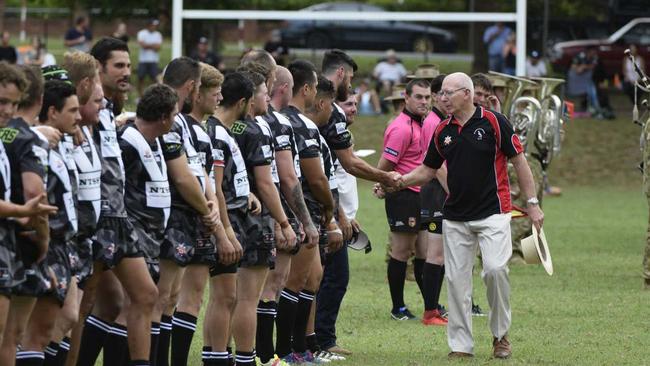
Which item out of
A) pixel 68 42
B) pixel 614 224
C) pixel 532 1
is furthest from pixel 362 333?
pixel 532 1

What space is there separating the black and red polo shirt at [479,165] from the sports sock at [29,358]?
3.71 meters

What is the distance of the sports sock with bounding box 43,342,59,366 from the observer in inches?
280

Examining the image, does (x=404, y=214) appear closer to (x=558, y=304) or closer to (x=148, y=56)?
(x=558, y=304)

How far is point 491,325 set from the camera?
9.61 m

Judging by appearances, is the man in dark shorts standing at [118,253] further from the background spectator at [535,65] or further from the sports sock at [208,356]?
the background spectator at [535,65]

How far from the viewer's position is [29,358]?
681 cm

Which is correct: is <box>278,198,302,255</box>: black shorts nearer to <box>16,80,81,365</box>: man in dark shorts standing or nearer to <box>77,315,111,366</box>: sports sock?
<box>77,315,111,366</box>: sports sock

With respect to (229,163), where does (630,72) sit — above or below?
above

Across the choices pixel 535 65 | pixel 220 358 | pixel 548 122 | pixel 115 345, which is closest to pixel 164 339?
pixel 220 358

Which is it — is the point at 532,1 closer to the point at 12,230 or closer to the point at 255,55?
the point at 255,55

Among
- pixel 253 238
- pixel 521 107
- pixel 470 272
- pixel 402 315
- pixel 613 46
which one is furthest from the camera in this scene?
pixel 613 46

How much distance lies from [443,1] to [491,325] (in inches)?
1336

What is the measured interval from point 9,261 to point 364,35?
3244 cm

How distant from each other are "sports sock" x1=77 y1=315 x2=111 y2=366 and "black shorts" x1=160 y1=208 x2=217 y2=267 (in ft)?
1.65
